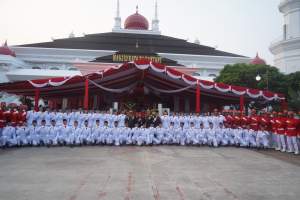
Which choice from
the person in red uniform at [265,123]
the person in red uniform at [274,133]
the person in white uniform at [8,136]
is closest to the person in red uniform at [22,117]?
the person in white uniform at [8,136]

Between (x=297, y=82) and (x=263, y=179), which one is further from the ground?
(x=297, y=82)

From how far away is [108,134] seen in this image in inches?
403

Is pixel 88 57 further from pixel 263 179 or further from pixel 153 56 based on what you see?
pixel 263 179

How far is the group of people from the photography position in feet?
31.5

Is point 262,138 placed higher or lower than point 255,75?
lower

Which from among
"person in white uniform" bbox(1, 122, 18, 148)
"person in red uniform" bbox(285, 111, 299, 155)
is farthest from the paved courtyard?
"person in red uniform" bbox(285, 111, 299, 155)

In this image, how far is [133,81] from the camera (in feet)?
46.5

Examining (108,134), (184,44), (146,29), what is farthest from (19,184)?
(146,29)

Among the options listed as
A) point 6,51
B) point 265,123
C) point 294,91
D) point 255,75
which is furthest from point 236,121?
point 6,51

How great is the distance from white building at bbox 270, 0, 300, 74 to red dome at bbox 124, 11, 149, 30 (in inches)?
611

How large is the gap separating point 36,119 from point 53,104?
9.02m

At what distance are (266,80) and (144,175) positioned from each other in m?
14.3

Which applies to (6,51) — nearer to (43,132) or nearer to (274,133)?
(43,132)

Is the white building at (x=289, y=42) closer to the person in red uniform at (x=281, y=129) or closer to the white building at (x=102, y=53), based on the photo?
the white building at (x=102, y=53)
